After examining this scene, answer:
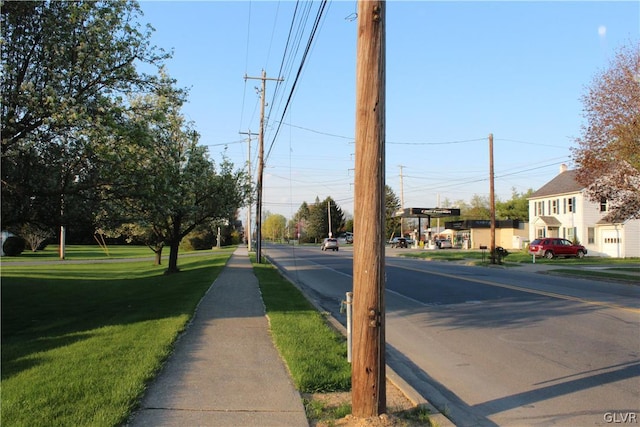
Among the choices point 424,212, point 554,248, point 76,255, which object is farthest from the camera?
point 424,212

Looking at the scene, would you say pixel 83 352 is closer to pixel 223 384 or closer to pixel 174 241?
pixel 223 384

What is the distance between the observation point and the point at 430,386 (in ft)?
20.6

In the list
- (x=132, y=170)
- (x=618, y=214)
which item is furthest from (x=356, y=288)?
(x=618, y=214)

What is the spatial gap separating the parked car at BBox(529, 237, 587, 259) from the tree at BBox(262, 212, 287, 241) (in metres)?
102

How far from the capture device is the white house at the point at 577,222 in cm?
4194

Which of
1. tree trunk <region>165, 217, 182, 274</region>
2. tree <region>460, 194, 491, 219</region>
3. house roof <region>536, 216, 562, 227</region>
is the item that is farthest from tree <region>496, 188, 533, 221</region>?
tree trunk <region>165, 217, 182, 274</region>

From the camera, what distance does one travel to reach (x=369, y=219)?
4.66 metres

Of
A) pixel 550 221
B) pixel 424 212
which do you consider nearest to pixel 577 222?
pixel 550 221

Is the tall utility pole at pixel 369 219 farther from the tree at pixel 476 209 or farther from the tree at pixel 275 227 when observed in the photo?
the tree at pixel 275 227

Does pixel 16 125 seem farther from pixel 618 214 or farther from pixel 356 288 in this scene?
pixel 618 214

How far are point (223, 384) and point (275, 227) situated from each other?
140 meters

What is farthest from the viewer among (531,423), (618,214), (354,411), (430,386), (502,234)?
(502,234)

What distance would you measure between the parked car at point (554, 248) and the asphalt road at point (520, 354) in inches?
1017

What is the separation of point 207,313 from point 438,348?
4737mm
